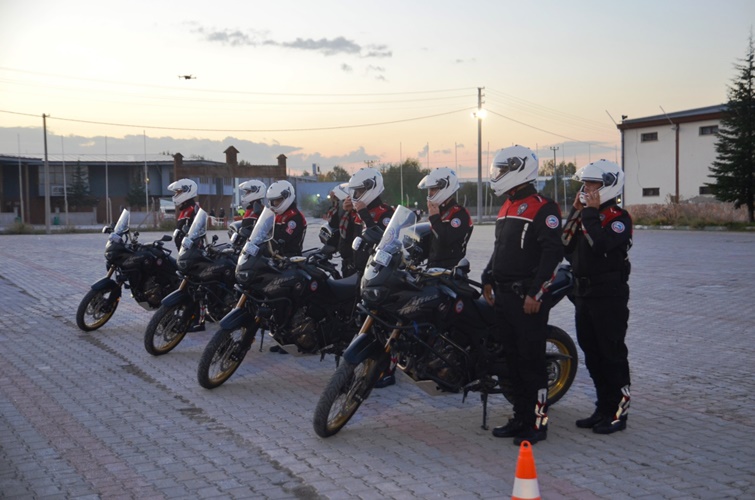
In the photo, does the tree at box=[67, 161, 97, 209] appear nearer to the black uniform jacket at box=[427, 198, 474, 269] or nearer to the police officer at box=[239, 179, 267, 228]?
the police officer at box=[239, 179, 267, 228]

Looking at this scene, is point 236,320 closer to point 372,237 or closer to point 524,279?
point 372,237

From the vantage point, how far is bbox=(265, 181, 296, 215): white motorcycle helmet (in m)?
9.27

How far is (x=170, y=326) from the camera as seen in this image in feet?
29.1

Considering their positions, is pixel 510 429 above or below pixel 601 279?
below

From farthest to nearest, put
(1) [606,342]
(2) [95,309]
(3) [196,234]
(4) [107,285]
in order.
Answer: (2) [95,309] < (4) [107,285] < (3) [196,234] < (1) [606,342]

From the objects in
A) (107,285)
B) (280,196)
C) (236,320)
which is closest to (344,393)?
(236,320)

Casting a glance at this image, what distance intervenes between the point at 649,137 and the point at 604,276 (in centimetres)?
5312

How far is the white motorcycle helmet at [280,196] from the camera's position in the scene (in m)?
9.27

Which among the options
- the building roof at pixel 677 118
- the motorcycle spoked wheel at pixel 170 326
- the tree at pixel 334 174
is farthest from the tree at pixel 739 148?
the tree at pixel 334 174

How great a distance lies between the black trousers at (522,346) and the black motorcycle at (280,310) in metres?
2.11

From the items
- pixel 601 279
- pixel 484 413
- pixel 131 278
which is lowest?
pixel 484 413

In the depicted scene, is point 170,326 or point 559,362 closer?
point 559,362

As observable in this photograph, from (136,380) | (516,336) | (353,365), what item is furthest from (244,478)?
(136,380)

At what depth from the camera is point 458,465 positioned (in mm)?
5219
